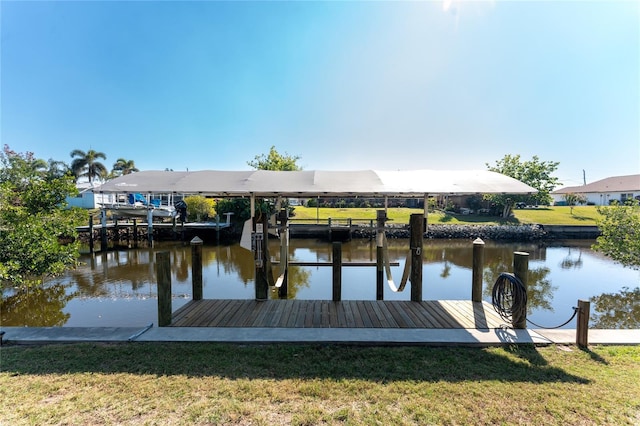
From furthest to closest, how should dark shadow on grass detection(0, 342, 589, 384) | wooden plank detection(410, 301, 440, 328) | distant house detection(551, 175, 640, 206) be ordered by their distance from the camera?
distant house detection(551, 175, 640, 206)
wooden plank detection(410, 301, 440, 328)
dark shadow on grass detection(0, 342, 589, 384)

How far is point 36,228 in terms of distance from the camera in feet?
22.6

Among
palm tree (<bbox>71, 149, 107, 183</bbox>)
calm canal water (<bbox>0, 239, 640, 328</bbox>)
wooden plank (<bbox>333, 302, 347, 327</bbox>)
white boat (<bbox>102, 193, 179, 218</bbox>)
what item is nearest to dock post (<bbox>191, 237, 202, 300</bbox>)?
calm canal water (<bbox>0, 239, 640, 328</bbox>)

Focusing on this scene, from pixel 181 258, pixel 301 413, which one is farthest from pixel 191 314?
pixel 181 258

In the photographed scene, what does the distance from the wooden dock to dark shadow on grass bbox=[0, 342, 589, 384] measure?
688 mm

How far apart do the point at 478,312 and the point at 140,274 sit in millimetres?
11332

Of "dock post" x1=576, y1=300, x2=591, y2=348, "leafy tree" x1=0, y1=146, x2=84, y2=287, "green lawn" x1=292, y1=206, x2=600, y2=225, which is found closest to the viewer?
"dock post" x1=576, y1=300, x2=591, y2=348

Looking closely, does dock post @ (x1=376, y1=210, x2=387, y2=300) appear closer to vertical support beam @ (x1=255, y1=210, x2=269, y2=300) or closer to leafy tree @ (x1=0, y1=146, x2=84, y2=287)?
vertical support beam @ (x1=255, y1=210, x2=269, y2=300)

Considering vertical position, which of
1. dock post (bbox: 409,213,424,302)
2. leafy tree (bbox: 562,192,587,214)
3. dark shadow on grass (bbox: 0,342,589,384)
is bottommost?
dark shadow on grass (bbox: 0,342,589,384)

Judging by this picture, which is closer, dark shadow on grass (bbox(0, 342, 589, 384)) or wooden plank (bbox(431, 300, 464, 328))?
dark shadow on grass (bbox(0, 342, 589, 384))

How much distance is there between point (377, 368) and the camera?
11.0 feet

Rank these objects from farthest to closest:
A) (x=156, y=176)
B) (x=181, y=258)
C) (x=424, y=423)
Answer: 1. (x=181, y=258)
2. (x=156, y=176)
3. (x=424, y=423)

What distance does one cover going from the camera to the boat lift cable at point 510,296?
4395mm

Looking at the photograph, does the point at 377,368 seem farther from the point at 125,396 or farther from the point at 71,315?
the point at 71,315

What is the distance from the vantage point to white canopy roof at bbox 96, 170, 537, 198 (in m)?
4.92
